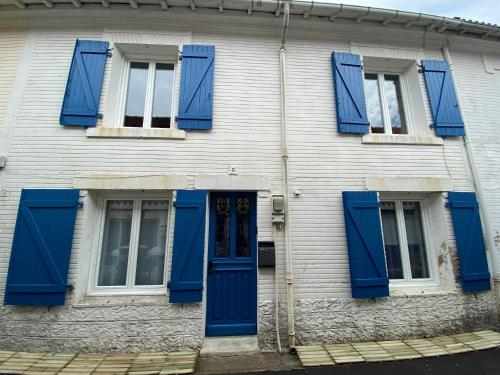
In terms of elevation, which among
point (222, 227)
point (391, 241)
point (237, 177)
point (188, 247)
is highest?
point (237, 177)

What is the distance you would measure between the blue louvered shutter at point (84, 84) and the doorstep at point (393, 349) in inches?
197

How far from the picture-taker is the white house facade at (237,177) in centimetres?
382

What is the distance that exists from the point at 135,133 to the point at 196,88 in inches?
51.8

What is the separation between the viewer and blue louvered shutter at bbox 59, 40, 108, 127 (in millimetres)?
4238

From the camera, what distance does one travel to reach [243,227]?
4.29m

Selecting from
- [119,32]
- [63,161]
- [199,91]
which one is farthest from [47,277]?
[119,32]

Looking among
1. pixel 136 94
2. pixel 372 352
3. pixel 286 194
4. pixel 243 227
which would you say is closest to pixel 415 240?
pixel 372 352

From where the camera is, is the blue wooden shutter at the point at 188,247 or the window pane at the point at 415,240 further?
the window pane at the point at 415,240

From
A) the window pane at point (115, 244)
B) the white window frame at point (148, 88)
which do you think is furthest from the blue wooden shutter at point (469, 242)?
the window pane at point (115, 244)

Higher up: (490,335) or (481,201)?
(481,201)

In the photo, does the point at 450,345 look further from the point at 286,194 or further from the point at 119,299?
the point at 119,299

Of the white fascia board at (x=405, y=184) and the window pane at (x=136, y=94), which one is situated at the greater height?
the window pane at (x=136, y=94)

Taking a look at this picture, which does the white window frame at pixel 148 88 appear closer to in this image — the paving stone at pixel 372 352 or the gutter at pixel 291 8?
the gutter at pixel 291 8

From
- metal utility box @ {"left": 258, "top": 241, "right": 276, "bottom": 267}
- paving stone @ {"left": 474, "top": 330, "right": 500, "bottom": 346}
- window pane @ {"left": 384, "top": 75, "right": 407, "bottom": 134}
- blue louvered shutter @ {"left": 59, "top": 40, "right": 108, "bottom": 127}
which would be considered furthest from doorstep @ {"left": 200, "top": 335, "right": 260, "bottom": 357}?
window pane @ {"left": 384, "top": 75, "right": 407, "bottom": 134}
